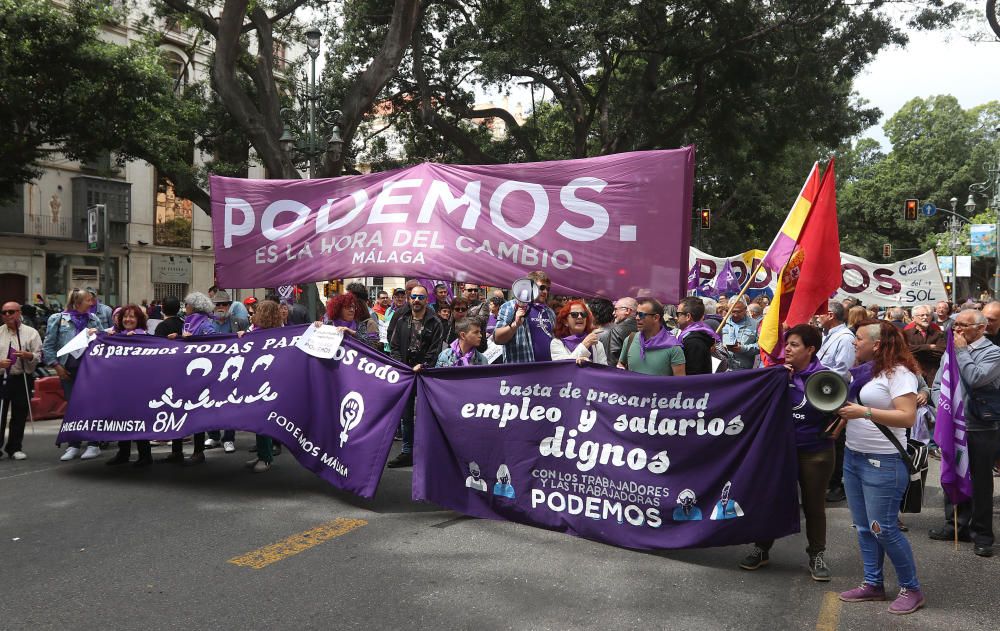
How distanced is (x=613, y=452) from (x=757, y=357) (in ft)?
15.9

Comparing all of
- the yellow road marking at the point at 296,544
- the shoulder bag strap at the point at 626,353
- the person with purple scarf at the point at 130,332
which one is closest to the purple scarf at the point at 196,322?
the person with purple scarf at the point at 130,332

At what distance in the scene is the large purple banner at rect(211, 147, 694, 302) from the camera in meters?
5.48

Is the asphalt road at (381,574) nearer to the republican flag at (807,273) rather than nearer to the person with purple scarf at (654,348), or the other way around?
the person with purple scarf at (654,348)

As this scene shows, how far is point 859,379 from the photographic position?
4.54m

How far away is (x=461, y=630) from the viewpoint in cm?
372

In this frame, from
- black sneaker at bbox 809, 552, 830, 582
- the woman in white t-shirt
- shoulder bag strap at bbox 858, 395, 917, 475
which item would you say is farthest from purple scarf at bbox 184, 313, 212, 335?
shoulder bag strap at bbox 858, 395, 917, 475

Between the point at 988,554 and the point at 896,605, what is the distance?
1569mm

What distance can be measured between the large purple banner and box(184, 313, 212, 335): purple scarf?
5.19 ft

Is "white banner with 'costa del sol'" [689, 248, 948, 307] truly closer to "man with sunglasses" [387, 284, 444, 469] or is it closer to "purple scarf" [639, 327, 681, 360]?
"man with sunglasses" [387, 284, 444, 469]

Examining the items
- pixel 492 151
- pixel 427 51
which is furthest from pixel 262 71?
pixel 492 151

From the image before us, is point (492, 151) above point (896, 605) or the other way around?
above

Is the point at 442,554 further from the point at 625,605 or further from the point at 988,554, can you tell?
the point at 988,554

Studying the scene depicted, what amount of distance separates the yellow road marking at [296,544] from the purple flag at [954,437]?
4.20 meters

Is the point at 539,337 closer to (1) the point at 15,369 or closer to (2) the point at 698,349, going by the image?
(2) the point at 698,349
